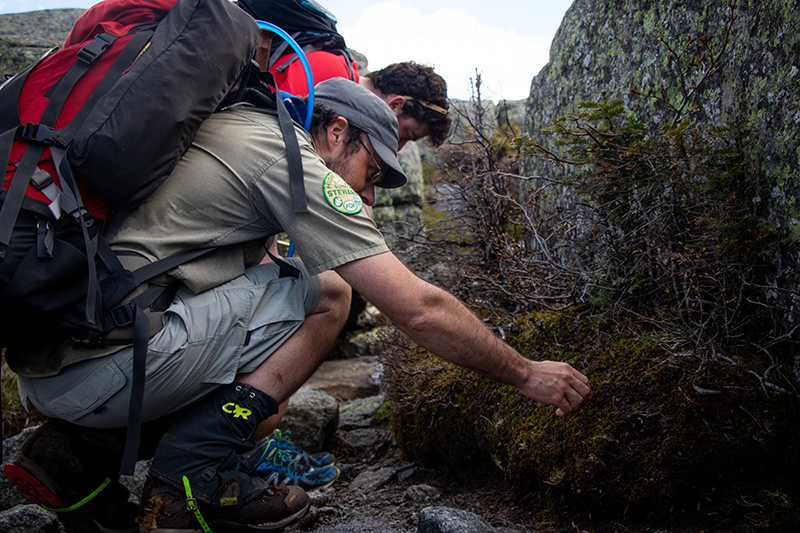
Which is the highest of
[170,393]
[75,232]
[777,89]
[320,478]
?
[777,89]

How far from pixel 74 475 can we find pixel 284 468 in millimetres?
1365

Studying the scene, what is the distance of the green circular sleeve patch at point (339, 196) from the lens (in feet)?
7.06

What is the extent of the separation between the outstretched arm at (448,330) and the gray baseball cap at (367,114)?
2.52 feet

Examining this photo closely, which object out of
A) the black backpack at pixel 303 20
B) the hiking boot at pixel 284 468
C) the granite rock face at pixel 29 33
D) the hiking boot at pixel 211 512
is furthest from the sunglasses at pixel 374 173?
the granite rock face at pixel 29 33

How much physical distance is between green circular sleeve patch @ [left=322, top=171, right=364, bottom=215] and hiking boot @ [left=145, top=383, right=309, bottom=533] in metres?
0.97

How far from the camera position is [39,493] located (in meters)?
2.35

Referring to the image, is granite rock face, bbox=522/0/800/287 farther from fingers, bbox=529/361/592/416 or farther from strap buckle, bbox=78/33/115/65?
strap buckle, bbox=78/33/115/65

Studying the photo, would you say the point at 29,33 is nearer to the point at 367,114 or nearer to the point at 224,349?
the point at 367,114

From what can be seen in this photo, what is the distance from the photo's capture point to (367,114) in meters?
2.69

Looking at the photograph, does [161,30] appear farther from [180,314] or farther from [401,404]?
[401,404]

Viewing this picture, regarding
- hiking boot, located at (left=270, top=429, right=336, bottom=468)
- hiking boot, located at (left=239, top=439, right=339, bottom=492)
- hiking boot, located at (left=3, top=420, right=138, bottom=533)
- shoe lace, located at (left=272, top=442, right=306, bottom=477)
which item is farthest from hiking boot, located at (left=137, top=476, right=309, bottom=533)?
hiking boot, located at (left=270, top=429, right=336, bottom=468)

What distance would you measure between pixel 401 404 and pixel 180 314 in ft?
5.61

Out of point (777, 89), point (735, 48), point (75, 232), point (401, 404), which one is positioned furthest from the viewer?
point (401, 404)

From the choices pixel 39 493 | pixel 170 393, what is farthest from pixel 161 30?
pixel 39 493
